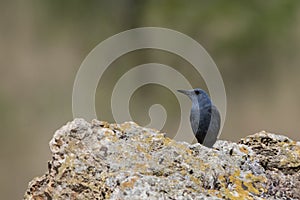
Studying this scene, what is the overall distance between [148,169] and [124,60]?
10.2 meters

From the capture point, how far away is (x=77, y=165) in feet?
9.89

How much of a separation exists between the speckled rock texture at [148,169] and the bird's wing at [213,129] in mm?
917

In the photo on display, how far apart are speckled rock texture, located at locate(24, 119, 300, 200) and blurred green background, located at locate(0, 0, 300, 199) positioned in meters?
5.46

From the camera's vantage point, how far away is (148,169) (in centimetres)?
300

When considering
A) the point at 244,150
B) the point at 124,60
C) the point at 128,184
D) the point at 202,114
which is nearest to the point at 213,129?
the point at 202,114

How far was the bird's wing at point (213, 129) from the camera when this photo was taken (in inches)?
172

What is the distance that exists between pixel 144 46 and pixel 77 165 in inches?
385

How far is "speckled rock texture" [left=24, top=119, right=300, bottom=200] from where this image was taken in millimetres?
2859

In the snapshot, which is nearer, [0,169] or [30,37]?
[0,169]

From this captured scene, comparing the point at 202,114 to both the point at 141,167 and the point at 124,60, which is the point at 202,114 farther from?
the point at 124,60

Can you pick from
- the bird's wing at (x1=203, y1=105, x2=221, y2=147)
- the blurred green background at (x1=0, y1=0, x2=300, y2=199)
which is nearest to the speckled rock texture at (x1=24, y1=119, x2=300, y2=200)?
the bird's wing at (x1=203, y1=105, x2=221, y2=147)

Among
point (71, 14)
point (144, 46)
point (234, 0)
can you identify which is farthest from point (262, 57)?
point (71, 14)

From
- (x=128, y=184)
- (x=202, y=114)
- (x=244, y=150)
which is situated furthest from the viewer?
(x=202, y=114)

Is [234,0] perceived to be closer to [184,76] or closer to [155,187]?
[184,76]
